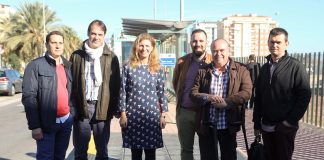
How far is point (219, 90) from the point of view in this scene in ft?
14.7

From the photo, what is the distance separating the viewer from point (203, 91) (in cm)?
458

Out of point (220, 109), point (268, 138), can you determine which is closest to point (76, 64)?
point (220, 109)

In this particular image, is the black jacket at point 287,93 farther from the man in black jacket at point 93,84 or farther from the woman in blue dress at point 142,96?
the man in black jacket at point 93,84

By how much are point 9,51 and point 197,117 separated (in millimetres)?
37935

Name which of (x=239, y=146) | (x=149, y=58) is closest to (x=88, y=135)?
(x=149, y=58)

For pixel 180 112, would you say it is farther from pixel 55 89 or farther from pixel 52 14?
pixel 52 14

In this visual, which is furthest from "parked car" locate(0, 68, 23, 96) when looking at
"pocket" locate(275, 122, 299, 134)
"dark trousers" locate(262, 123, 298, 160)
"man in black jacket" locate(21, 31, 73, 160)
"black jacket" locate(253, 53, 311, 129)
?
"pocket" locate(275, 122, 299, 134)

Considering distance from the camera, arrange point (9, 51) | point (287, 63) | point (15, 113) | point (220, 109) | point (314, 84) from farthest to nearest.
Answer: point (9, 51) < point (15, 113) < point (314, 84) < point (220, 109) < point (287, 63)

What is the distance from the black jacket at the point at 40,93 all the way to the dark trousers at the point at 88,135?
19.0 inches

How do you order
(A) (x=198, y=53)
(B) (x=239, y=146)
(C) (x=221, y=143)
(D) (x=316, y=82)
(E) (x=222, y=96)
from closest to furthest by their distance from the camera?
(E) (x=222, y=96) < (C) (x=221, y=143) < (A) (x=198, y=53) < (B) (x=239, y=146) < (D) (x=316, y=82)

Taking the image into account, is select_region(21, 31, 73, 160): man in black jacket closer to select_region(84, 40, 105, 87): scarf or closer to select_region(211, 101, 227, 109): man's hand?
select_region(84, 40, 105, 87): scarf

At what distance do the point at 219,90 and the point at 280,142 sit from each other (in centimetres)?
83

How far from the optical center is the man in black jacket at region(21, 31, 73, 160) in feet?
13.8

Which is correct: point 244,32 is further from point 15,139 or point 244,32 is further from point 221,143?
point 221,143
